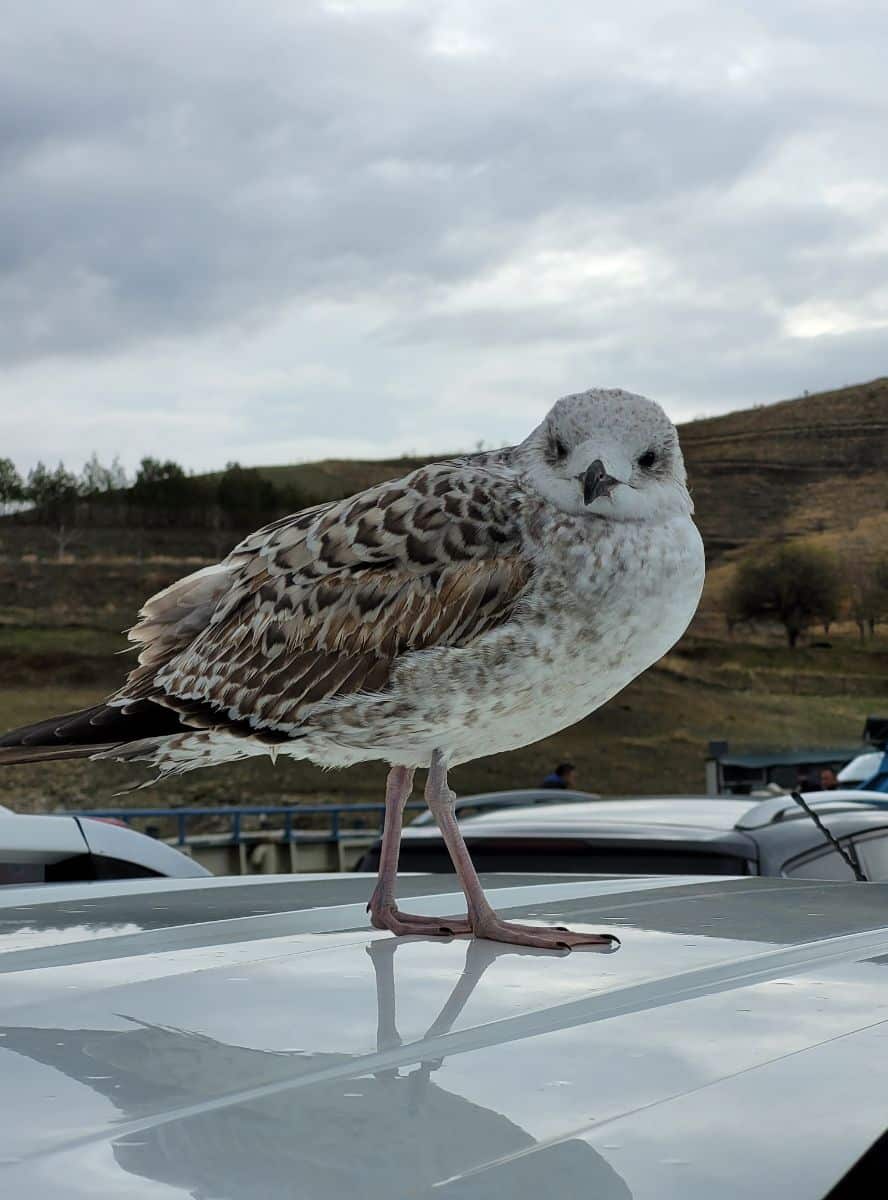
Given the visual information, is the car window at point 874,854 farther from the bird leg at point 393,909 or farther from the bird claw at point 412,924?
the bird claw at point 412,924

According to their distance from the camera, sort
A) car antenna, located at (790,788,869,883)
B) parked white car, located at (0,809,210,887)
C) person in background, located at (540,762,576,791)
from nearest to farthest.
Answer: parked white car, located at (0,809,210,887)
car antenna, located at (790,788,869,883)
person in background, located at (540,762,576,791)

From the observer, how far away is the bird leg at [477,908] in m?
2.44

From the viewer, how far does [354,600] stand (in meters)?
3.34

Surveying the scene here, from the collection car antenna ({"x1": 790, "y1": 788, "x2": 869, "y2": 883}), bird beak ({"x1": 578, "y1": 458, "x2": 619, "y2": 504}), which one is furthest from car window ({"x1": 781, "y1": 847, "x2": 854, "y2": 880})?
bird beak ({"x1": 578, "y1": 458, "x2": 619, "y2": 504})

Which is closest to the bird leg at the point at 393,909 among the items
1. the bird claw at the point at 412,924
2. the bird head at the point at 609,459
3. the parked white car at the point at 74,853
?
the bird claw at the point at 412,924

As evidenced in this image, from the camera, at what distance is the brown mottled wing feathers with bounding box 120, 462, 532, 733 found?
3178mm

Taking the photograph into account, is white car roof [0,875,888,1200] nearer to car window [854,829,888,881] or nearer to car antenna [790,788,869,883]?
car antenna [790,788,869,883]

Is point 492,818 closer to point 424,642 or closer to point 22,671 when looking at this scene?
point 424,642

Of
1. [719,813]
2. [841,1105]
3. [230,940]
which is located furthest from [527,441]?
[719,813]

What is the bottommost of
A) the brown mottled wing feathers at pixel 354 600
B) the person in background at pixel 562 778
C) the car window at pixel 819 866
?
the person in background at pixel 562 778

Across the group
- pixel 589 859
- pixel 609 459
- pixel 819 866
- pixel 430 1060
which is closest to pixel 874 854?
pixel 819 866

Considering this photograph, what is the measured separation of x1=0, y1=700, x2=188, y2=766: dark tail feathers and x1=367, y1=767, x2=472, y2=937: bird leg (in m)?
0.51

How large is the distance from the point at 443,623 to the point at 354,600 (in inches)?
9.4

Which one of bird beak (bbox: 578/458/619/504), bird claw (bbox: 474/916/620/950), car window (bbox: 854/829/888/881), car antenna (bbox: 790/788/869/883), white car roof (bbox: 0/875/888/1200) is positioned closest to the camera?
white car roof (bbox: 0/875/888/1200)
